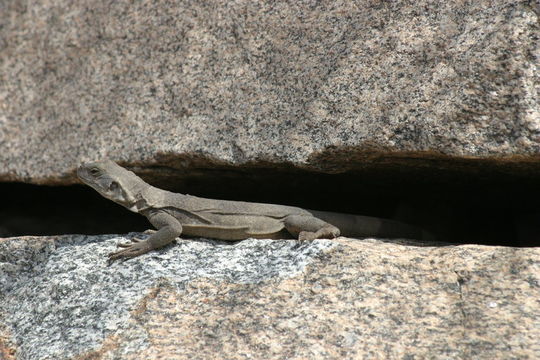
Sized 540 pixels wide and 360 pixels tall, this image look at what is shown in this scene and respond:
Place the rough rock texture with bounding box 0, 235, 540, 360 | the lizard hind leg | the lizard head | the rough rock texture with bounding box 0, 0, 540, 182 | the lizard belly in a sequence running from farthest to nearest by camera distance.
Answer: the lizard head < the lizard belly < the lizard hind leg < the rough rock texture with bounding box 0, 0, 540, 182 < the rough rock texture with bounding box 0, 235, 540, 360

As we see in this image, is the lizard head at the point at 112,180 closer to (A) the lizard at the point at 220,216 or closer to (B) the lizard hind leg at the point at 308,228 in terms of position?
(A) the lizard at the point at 220,216

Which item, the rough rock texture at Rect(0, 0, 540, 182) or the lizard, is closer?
the rough rock texture at Rect(0, 0, 540, 182)

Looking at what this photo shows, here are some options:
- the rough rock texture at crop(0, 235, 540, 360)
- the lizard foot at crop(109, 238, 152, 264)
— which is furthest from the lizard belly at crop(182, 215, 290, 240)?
the lizard foot at crop(109, 238, 152, 264)

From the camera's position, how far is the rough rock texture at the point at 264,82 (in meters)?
4.38

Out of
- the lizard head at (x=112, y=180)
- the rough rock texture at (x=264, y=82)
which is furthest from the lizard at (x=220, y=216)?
the rough rock texture at (x=264, y=82)

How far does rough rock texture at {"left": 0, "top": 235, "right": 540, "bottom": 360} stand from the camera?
3732 mm

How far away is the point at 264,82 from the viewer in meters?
5.19

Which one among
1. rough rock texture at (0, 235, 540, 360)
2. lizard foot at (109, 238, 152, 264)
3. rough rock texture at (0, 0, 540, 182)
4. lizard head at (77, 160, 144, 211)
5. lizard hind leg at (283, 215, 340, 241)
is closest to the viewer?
rough rock texture at (0, 235, 540, 360)

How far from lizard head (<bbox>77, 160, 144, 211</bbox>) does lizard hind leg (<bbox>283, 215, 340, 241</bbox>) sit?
1.17 m

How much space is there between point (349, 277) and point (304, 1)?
2241 millimetres

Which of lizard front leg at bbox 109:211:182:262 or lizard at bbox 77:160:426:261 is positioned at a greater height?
lizard at bbox 77:160:426:261

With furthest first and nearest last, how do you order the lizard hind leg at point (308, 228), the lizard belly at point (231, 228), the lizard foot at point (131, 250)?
the lizard belly at point (231, 228) → the lizard hind leg at point (308, 228) → the lizard foot at point (131, 250)

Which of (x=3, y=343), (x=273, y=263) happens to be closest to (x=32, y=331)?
(x=3, y=343)

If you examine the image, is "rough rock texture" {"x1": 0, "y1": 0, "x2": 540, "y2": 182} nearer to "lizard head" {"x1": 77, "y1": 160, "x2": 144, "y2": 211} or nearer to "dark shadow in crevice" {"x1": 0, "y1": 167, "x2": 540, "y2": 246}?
"lizard head" {"x1": 77, "y1": 160, "x2": 144, "y2": 211}
